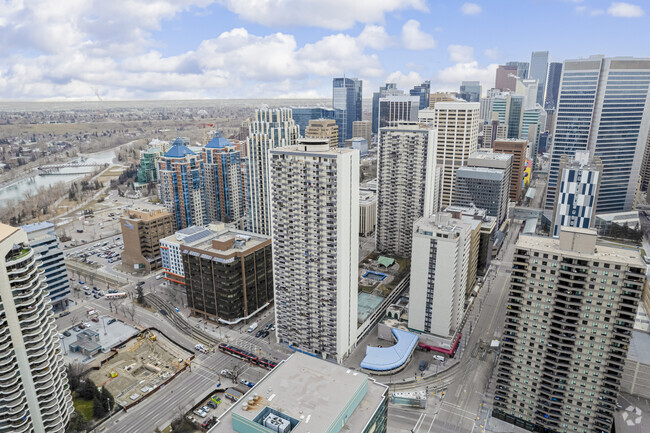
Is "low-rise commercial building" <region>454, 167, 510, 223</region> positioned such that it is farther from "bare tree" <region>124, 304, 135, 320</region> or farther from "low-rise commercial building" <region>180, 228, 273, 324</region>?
"bare tree" <region>124, 304, 135, 320</region>

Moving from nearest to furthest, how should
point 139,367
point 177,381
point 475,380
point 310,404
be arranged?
point 310,404
point 475,380
point 177,381
point 139,367

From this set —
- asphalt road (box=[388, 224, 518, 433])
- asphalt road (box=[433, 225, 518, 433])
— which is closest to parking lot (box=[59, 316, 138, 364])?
asphalt road (box=[388, 224, 518, 433])

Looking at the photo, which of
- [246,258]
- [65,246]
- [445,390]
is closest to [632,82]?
[445,390]

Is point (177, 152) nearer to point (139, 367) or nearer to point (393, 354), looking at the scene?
point (139, 367)

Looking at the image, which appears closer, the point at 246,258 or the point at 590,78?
the point at 246,258

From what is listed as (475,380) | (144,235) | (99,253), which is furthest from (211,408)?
(99,253)

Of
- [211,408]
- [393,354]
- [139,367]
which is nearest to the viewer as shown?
[211,408]

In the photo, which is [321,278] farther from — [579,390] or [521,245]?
[579,390]
